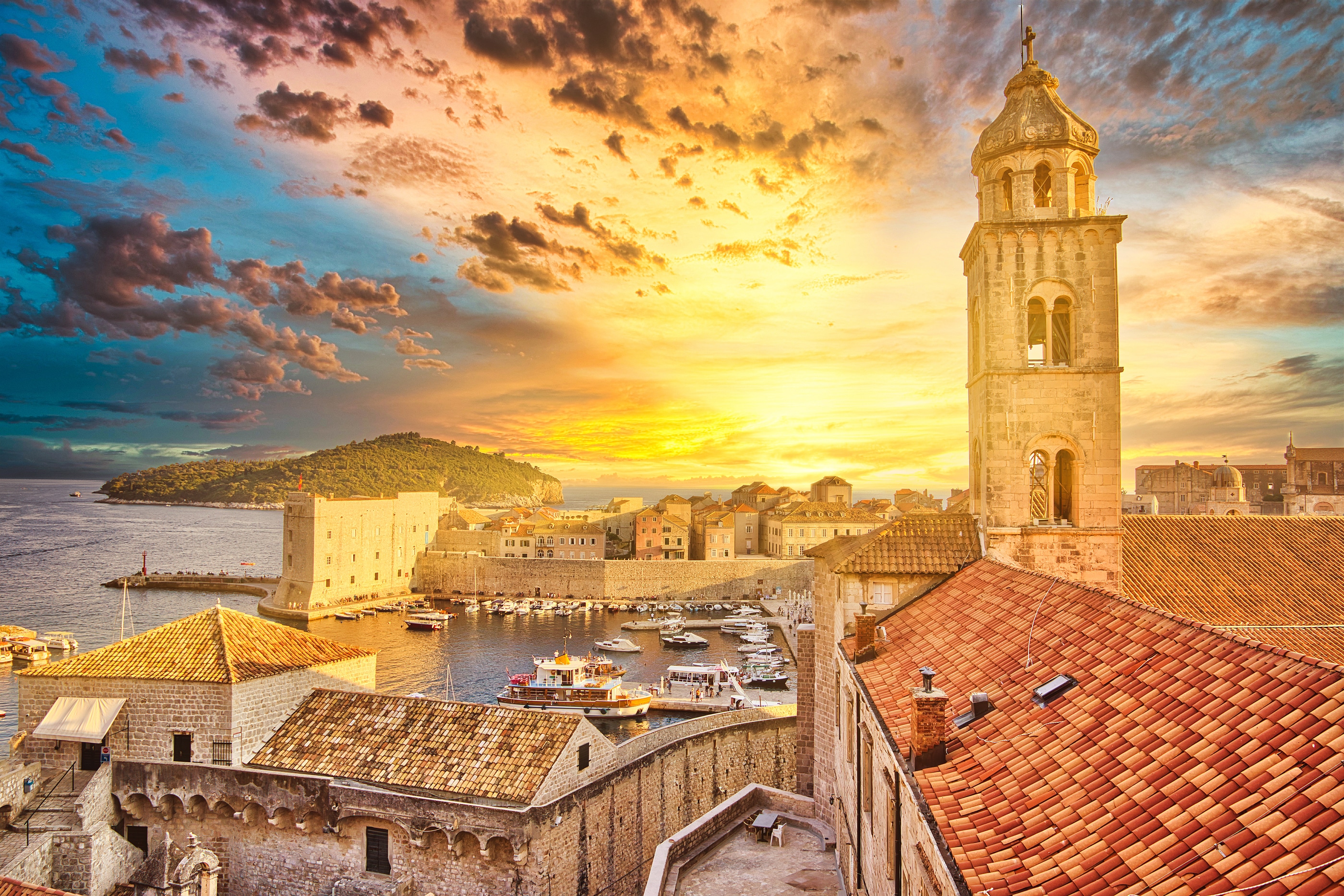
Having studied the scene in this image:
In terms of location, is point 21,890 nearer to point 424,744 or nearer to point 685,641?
point 424,744

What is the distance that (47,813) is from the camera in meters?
17.1

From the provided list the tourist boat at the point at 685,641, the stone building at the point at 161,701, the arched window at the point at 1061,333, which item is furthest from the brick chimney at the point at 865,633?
the tourist boat at the point at 685,641

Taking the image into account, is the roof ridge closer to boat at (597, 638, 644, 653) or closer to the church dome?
the church dome

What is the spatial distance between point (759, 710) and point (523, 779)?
11.0 m

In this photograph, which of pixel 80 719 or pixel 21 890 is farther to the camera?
pixel 80 719

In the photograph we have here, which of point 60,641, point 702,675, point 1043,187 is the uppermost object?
point 1043,187

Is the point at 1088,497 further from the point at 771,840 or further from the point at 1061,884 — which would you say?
the point at 1061,884

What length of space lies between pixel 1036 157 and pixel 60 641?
5995cm

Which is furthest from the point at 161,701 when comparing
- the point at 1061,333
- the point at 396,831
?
the point at 1061,333

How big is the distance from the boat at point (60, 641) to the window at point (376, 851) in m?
44.6

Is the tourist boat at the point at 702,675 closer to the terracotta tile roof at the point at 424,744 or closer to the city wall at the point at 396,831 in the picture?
the city wall at the point at 396,831

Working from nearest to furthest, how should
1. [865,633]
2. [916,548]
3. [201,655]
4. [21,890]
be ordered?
[21,890] < [865,633] < [916,548] < [201,655]

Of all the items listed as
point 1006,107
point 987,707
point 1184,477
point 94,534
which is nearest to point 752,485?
point 1184,477

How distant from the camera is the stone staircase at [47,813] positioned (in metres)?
16.3
